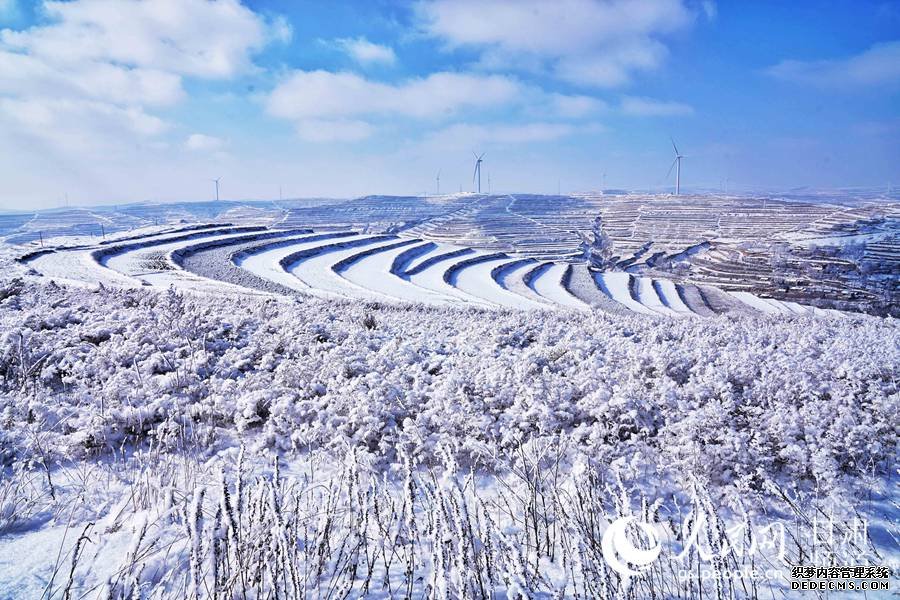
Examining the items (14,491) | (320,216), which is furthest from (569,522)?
(320,216)

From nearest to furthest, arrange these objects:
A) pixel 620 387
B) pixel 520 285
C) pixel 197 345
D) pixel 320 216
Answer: pixel 620 387, pixel 197 345, pixel 520 285, pixel 320 216

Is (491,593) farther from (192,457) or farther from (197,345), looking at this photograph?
(197,345)

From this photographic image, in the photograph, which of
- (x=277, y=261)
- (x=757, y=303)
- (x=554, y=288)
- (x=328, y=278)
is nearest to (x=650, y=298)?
(x=554, y=288)

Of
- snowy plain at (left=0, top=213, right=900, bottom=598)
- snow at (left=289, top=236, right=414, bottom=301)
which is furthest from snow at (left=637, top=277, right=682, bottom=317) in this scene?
snowy plain at (left=0, top=213, right=900, bottom=598)

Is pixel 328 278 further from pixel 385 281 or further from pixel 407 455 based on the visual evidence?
pixel 407 455

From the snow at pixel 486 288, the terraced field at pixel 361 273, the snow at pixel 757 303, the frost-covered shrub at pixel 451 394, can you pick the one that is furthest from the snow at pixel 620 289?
the frost-covered shrub at pixel 451 394

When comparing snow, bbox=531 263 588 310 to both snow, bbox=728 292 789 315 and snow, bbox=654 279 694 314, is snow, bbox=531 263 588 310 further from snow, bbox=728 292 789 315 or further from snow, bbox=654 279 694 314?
Result: snow, bbox=728 292 789 315

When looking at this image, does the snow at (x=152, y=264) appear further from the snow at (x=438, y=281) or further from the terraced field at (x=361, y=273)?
the snow at (x=438, y=281)
